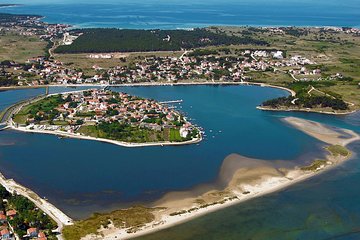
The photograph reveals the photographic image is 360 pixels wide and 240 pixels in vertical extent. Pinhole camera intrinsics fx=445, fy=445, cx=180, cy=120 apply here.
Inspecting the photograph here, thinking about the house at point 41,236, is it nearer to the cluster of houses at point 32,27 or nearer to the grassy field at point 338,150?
the grassy field at point 338,150

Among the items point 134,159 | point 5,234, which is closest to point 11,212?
point 5,234

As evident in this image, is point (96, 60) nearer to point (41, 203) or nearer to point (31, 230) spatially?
point (41, 203)

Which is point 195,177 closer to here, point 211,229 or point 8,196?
point 211,229

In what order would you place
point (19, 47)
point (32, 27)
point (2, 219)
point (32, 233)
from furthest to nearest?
point (32, 27), point (19, 47), point (2, 219), point (32, 233)

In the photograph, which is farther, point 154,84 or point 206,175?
point 154,84

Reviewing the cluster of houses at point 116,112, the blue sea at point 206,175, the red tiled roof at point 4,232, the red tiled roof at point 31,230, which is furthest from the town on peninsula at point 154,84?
the blue sea at point 206,175

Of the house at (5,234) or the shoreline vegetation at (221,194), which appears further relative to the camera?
the shoreline vegetation at (221,194)

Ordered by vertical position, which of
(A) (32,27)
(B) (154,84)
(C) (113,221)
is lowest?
(C) (113,221)
